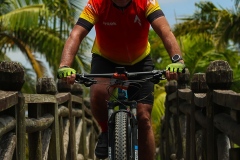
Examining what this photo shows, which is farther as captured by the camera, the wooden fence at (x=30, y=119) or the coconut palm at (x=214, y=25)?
the coconut palm at (x=214, y=25)

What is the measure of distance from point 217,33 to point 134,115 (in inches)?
682

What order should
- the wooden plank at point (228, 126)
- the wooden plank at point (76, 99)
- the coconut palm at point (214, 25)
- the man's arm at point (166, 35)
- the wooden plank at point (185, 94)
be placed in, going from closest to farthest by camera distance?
the wooden plank at point (228, 126) < the man's arm at point (166, 35) < the wooden plank at point (185, 94) < the wooden plank at point (76, 99) < the coconut palm at point (214, 25)

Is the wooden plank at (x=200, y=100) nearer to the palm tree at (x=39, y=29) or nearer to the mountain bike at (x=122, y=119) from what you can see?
the mountain bike at (x=122, y=119)

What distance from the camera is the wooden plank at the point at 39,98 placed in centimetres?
534

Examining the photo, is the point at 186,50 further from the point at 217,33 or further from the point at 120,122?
the point at 120,122

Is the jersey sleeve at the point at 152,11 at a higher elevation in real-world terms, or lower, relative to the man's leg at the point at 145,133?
higher

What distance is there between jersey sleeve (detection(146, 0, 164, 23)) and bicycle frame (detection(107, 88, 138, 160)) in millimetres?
640

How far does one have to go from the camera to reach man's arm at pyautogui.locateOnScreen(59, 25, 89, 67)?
486 cm

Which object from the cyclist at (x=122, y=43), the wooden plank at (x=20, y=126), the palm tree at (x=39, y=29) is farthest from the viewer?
the palm tree at (x=39, y=29)

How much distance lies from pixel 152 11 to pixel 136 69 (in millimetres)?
614

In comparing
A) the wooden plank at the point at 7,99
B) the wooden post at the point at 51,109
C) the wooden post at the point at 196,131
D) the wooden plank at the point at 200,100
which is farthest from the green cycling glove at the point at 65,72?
the wooden post at the point at 196,131

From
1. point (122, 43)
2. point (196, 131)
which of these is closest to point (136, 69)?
point (122, 43)

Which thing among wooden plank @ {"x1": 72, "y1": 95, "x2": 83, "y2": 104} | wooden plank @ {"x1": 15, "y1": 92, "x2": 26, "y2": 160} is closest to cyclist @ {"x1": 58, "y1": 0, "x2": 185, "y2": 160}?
wooden plank @ {"x1": 15, "y1": 92, "x2": 26, "y2": 160}

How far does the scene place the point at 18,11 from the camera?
61.8 feet
